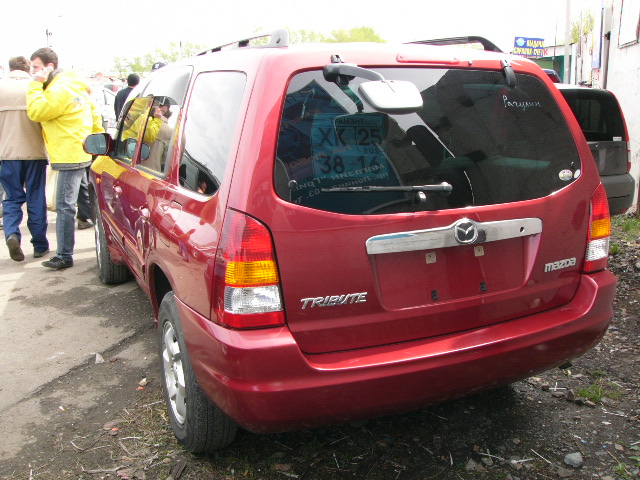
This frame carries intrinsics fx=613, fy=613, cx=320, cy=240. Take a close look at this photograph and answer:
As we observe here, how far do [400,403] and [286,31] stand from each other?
5.16 ft

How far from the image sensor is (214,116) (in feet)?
8.58

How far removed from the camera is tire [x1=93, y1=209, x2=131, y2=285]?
5438mm

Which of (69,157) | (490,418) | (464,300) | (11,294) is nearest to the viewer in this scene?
(464,300)

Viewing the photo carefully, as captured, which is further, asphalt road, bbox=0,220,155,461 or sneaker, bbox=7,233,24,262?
sneaker, bbox=7,233,24,262

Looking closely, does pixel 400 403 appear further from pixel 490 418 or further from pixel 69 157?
pixel 69 157

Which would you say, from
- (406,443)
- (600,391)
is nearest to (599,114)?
(600,391)

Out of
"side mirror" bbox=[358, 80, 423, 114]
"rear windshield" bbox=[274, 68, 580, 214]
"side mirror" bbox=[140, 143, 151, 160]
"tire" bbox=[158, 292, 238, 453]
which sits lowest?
"tire" bbox=[158, 292, 238, 453]

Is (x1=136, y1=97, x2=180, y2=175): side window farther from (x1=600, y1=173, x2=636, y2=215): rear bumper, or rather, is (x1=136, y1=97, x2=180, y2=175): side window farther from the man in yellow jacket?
(x1=600, y1=173, x2=636, y2=215): rear bumper

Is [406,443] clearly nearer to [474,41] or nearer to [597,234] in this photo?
[597,234]

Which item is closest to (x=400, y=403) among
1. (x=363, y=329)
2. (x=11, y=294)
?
(x=363, y=329)

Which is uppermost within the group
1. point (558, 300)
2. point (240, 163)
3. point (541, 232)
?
point (240, 163)

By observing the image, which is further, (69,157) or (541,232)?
(69,157)

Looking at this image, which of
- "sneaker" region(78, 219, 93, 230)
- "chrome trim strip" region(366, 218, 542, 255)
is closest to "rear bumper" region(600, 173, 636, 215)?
"chrome trim strip" region(366, 218, 542, 255)

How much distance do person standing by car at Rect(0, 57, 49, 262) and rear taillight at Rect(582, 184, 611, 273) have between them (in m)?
5.58
